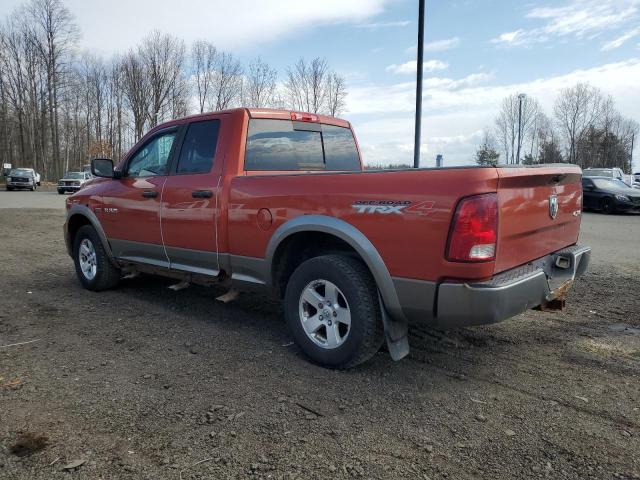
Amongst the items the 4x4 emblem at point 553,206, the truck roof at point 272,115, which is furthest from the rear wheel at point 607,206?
the 4x4 emblem at point 553,206

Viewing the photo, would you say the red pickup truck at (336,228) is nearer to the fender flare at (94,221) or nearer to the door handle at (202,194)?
the door handle at (202,194)

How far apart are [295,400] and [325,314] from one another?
0.71 m

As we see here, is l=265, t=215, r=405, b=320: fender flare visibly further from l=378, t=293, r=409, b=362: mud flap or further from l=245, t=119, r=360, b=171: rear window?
l=245, t=119, r=360, b=171: rear window

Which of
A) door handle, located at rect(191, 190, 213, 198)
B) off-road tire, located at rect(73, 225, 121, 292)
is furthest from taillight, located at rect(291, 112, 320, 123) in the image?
off-road tire, located at rect(73, 225, 121, 292)

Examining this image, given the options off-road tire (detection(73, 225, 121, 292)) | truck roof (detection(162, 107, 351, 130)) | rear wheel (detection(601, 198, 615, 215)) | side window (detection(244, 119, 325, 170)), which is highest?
truck roof (detection(162, 107, 351, 130))

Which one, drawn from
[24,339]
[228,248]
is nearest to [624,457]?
[228,248]

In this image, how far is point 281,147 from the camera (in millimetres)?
4844

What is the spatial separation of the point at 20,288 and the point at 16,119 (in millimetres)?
62007

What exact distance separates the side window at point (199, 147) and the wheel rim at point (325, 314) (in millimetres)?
1626

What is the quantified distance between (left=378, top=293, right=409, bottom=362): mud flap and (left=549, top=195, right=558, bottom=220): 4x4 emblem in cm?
137

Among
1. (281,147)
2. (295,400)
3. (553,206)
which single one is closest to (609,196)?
(553,206)

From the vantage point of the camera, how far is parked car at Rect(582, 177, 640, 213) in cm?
1830

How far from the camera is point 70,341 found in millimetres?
4367

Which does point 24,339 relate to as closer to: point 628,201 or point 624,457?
point 624,457
